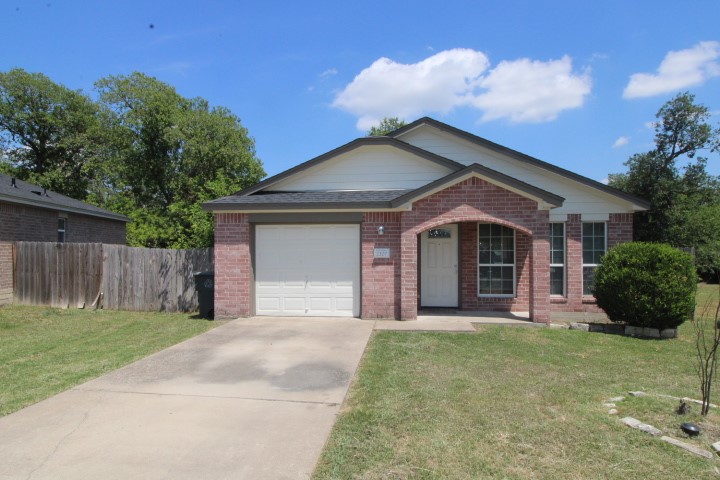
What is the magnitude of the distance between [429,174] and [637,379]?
6914 mm

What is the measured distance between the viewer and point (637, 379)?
20.2 ft

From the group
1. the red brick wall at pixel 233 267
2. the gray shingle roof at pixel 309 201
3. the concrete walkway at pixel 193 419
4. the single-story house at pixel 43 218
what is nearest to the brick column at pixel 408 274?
the gray shingle roof at pixel 309 201

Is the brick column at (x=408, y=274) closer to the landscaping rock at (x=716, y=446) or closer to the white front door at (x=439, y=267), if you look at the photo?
the white front door at (x=439, y=267)

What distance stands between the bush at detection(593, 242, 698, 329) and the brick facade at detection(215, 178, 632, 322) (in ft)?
4.81

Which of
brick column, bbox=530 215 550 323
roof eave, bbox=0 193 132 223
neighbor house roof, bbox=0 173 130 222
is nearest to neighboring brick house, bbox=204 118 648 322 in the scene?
brick column, bbox=530 215 550 323

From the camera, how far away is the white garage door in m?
10.8

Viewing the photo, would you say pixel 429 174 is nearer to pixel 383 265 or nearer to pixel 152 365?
pixel 383 265

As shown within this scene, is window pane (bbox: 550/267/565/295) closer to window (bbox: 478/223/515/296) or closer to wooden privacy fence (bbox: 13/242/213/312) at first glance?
window (bbox: 478/223/515/296)

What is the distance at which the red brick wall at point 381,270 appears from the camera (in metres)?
10.5

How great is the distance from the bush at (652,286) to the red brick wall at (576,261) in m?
1.88

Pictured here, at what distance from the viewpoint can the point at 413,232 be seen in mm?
10195

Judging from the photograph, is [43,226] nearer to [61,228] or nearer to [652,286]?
[61,228]

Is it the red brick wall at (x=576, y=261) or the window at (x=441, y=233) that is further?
the window at (x=441, y=233)

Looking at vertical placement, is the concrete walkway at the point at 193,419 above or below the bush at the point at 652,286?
below
